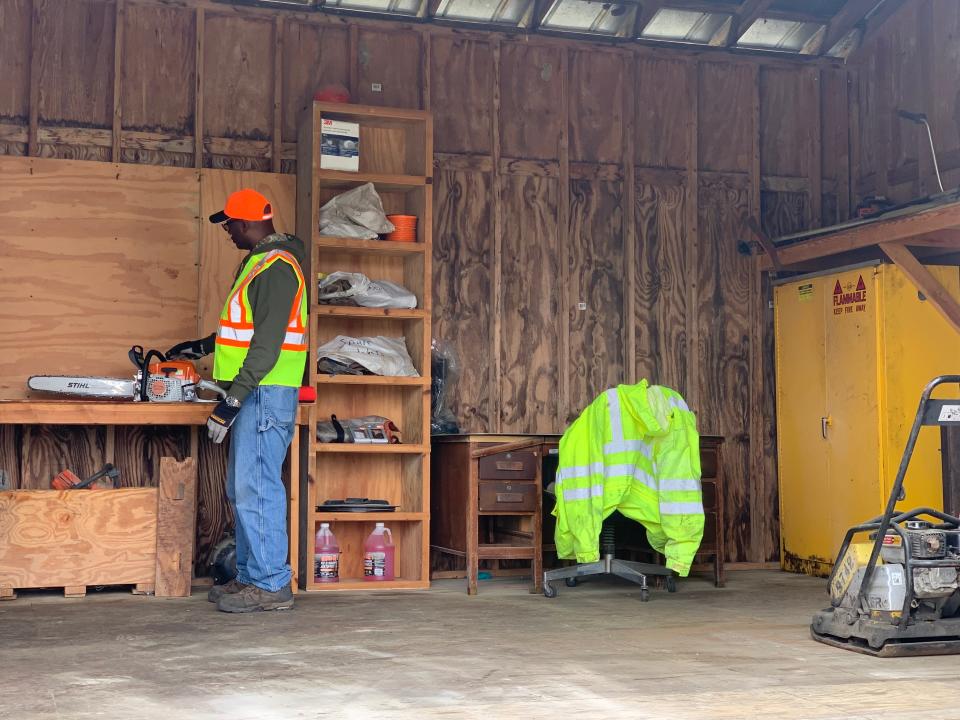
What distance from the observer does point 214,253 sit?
22.7 feet

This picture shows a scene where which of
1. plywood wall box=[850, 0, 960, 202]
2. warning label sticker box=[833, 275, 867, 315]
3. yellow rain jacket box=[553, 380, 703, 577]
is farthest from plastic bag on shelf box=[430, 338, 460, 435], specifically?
plywood wall box=[850, 0, 960, 202]

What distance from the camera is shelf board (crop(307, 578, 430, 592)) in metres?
6.39

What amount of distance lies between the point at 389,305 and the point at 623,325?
1838 millimetres

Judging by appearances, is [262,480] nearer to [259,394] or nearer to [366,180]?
[259,394]

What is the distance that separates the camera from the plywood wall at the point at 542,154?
6.93 meters

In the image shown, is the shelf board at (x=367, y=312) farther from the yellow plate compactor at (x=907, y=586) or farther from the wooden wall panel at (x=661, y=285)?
the yellow plate compactor at (x=907, y=586)

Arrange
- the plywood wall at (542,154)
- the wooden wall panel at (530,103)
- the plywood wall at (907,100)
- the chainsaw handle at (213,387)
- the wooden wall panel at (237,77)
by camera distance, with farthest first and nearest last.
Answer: the wooden wall panel at (530,103) → the plywood wall at (907,100) → the wooden wall panel at (237,77) → the plywood wall at (542,154) → the chainsaw handle at (213,387)

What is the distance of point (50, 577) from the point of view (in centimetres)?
590

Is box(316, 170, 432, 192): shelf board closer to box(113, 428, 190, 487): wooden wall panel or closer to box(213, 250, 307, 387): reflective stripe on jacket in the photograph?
box(213, 250, 307, 387): reflective stripe on jacket

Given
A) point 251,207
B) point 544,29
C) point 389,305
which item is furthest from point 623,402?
point 544,29

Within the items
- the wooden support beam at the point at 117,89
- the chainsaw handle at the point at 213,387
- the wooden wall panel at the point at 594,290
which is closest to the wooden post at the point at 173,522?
the chainsaw handle at the point at 213,387

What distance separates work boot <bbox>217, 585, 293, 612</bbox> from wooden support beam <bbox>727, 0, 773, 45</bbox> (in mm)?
4973

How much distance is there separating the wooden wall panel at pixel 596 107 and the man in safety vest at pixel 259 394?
2.84 metres

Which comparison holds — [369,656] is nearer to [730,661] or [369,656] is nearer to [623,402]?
[730,661]
